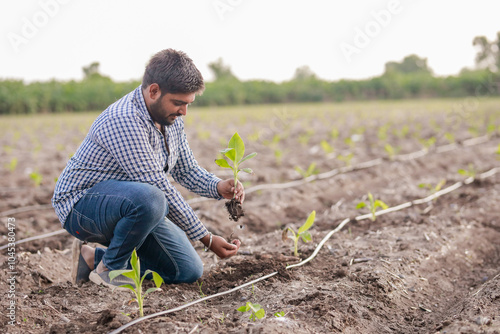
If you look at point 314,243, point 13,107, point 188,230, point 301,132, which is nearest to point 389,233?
point 314,243

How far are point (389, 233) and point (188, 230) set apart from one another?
1.65 m

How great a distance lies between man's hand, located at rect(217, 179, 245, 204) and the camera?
2.51 m

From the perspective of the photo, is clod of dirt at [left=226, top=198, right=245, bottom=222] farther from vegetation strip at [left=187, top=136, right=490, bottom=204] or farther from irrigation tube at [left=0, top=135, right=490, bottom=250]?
vegetation strip at [left=187, top=136, right=490, bottom=204]

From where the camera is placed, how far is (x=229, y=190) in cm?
257

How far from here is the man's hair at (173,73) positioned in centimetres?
223

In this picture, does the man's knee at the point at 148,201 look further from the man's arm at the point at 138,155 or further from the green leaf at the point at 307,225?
the green leaf at the point at 307,225

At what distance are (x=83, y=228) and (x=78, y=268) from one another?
33 centimetres

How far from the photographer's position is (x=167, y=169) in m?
2.62

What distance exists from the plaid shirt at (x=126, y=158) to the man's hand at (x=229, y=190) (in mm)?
258

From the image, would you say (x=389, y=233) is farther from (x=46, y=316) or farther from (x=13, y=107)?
(x=13, y=107)

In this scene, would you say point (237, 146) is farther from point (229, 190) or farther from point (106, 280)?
point (106, 280)

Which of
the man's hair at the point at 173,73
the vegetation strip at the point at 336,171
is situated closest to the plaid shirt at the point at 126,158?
the man's hair at the point at 173,73

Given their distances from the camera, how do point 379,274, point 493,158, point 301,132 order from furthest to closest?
point 301,132
point 493,158
point 379,274

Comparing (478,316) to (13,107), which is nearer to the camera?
(478,316)
